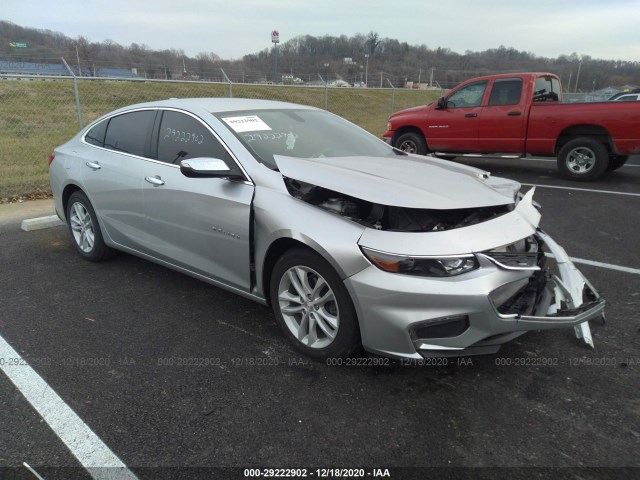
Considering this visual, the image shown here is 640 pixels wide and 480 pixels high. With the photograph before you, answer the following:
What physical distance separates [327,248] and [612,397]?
5.87ft

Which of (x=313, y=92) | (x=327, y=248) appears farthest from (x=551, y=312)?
(x=313, y=92)

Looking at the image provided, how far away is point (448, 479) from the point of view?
2.13 metres

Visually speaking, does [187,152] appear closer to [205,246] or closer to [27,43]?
[205,246]

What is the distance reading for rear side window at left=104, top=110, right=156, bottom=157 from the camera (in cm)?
408

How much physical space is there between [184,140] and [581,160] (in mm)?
7818

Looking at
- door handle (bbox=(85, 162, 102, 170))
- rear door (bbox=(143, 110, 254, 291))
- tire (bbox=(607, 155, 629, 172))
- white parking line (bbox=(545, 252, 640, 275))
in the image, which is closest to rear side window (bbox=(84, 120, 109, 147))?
door handle (bbox=(85, 162, 102, 170))

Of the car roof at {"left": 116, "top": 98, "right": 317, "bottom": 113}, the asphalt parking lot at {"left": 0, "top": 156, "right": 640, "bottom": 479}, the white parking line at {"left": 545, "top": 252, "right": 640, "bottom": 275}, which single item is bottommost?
the asphalt parking lot at {"left": 0, "top": 156, "right": 640, "bottom": 479}

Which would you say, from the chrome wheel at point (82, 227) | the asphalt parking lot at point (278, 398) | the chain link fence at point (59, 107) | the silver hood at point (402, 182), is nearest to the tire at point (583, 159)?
the asphalt parking lot at point (278, 398)

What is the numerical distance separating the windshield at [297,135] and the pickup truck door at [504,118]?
5.94 metres

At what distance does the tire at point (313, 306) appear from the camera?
108 inches

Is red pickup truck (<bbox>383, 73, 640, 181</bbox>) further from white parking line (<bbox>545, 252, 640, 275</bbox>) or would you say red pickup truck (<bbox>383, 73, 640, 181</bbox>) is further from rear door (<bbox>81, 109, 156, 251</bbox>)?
rear door (<bbox>81, 109, 156, 251</bbox>)

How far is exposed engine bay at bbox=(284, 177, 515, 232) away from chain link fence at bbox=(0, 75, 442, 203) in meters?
6.70

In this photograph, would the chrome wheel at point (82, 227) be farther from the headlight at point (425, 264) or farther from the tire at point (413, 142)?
the tire at point (413, 142)

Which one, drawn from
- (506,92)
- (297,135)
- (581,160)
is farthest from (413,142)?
(297,135)
